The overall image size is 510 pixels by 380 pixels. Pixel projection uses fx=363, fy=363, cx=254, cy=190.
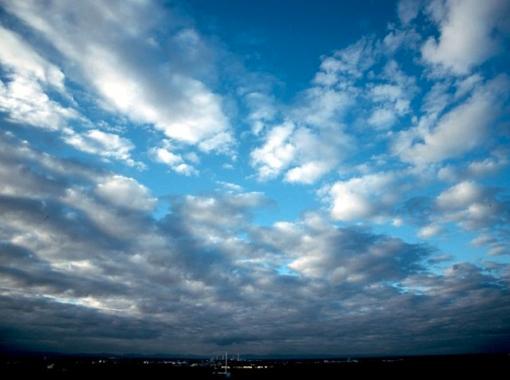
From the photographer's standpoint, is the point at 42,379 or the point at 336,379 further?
the point at 336,379

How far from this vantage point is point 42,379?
14438cm

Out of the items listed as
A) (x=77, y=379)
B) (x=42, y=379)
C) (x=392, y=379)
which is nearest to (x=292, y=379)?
(x=392, y=379)

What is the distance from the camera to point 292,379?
168m

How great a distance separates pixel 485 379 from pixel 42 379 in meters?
169

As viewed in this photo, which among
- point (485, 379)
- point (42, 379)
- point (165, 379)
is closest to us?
point (485, 379)

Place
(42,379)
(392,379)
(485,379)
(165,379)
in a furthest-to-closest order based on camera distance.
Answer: (165,379) → (392,379) → (42,379) → (485,379)

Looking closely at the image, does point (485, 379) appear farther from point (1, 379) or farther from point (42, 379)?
point (1, 379)

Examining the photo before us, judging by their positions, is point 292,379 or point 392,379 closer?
point 392,379

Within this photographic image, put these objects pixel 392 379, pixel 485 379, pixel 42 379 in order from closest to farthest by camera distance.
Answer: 1. pixel 485 379
2. pixel 42 379
3. pixel 392 379

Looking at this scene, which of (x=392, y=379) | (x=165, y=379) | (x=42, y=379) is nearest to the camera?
(x=42, y=379)

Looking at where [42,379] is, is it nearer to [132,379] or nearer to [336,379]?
[132,379]

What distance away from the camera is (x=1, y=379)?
447ft

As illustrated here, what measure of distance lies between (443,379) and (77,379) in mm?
151228

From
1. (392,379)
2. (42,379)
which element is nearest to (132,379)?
(42,379)
